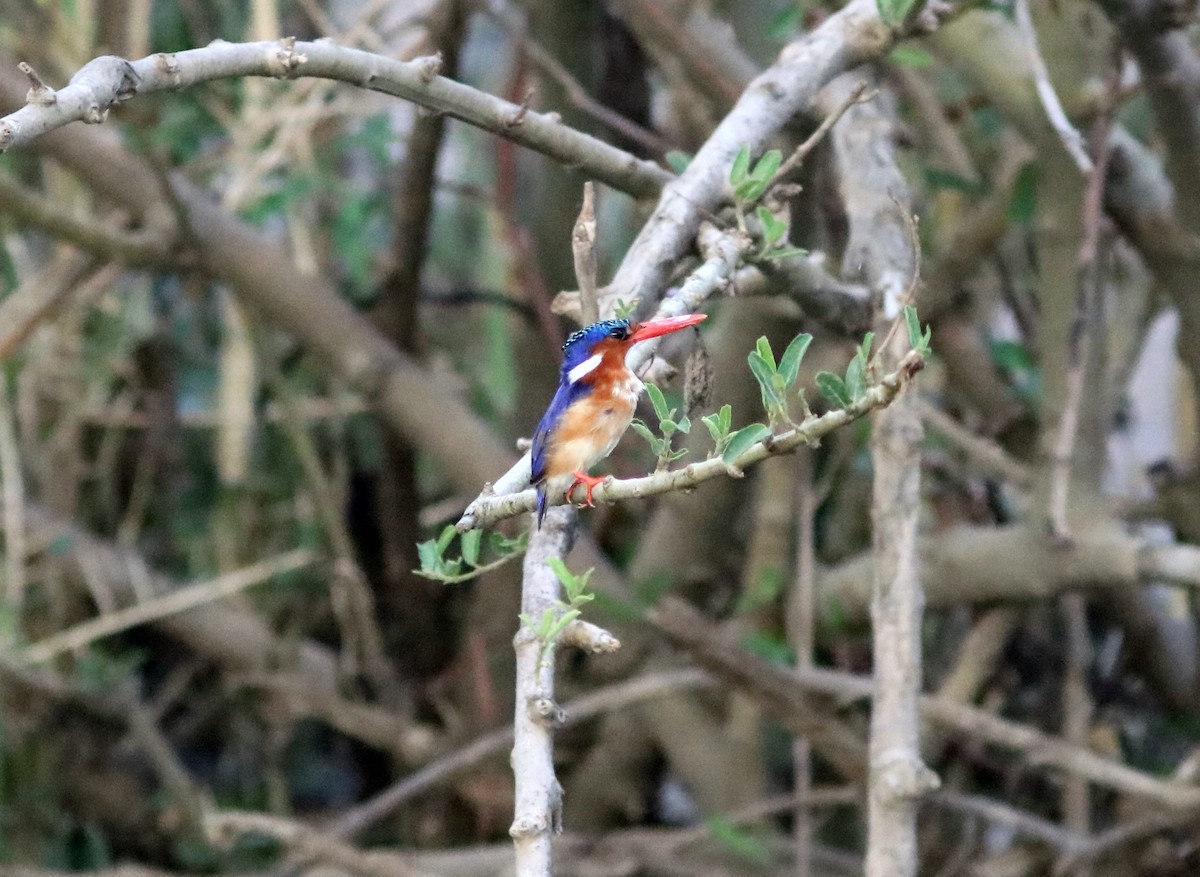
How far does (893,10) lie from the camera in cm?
129

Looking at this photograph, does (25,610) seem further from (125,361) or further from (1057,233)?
(1057,233)

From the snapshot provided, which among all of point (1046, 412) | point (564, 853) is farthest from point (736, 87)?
point (564, 853)

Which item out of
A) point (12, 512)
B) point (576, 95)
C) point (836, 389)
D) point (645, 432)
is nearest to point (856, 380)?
point (836, 389)

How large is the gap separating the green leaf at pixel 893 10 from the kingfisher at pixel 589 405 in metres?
0.51

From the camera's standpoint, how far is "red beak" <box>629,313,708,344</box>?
878mm

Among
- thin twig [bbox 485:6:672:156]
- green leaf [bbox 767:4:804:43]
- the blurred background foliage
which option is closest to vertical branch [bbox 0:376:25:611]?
the blurred background foliage

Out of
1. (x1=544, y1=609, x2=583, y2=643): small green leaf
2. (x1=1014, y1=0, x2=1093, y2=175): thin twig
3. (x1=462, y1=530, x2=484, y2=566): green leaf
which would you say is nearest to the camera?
A: (x1=544, y1=609, x2=583, y2=643): small green leaf

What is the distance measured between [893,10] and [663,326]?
0.54 m

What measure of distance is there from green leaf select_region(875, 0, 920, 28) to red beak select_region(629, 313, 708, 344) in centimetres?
50

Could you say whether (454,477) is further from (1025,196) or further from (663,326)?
(663,326)

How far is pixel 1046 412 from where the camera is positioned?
2.15 meters

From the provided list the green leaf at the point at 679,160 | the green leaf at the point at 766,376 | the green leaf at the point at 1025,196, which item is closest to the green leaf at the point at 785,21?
the green leaf at the point at 1025,196

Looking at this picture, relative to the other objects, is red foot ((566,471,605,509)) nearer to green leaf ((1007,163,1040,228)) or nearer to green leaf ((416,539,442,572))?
green leaf ((416,539,442,572))

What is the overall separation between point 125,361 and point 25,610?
53cm
